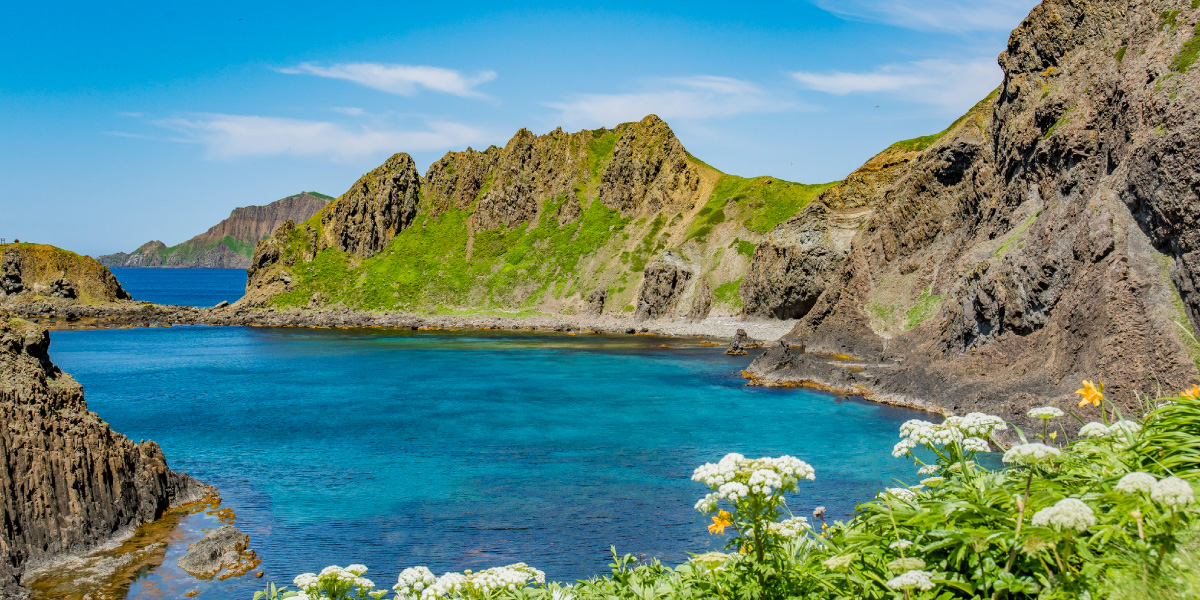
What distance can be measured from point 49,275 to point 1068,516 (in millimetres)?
171701

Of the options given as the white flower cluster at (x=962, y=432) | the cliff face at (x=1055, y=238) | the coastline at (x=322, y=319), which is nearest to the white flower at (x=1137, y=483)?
the white flower cluster at (x=962, y=432)

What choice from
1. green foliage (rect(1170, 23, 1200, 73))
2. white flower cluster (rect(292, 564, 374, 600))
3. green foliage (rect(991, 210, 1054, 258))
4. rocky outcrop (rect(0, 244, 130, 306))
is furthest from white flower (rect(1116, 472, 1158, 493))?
rocky outcrop (rect(0, 244, 130, 306))

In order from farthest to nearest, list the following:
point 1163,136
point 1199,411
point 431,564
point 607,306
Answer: point 607,306
point 1163,136
point 431,564
point 1199,411

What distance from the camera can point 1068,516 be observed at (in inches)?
229

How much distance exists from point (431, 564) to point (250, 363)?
64.5 m

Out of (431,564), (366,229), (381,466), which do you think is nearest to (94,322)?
(366,229)

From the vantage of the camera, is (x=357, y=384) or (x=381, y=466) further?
(x=357, y=384)

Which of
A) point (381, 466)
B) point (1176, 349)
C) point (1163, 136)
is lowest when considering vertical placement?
point (381, 466)

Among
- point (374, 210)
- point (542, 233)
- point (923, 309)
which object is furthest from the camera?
point (374, 210)

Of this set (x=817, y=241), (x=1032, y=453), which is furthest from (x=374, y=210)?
(x=1032, y=453)

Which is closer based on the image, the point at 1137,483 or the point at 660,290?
the point at 1137,483

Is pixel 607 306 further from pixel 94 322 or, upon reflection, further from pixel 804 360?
pixel 94 322

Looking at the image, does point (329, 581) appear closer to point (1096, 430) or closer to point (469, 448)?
point (1096, 430)

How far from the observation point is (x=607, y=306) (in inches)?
4747
